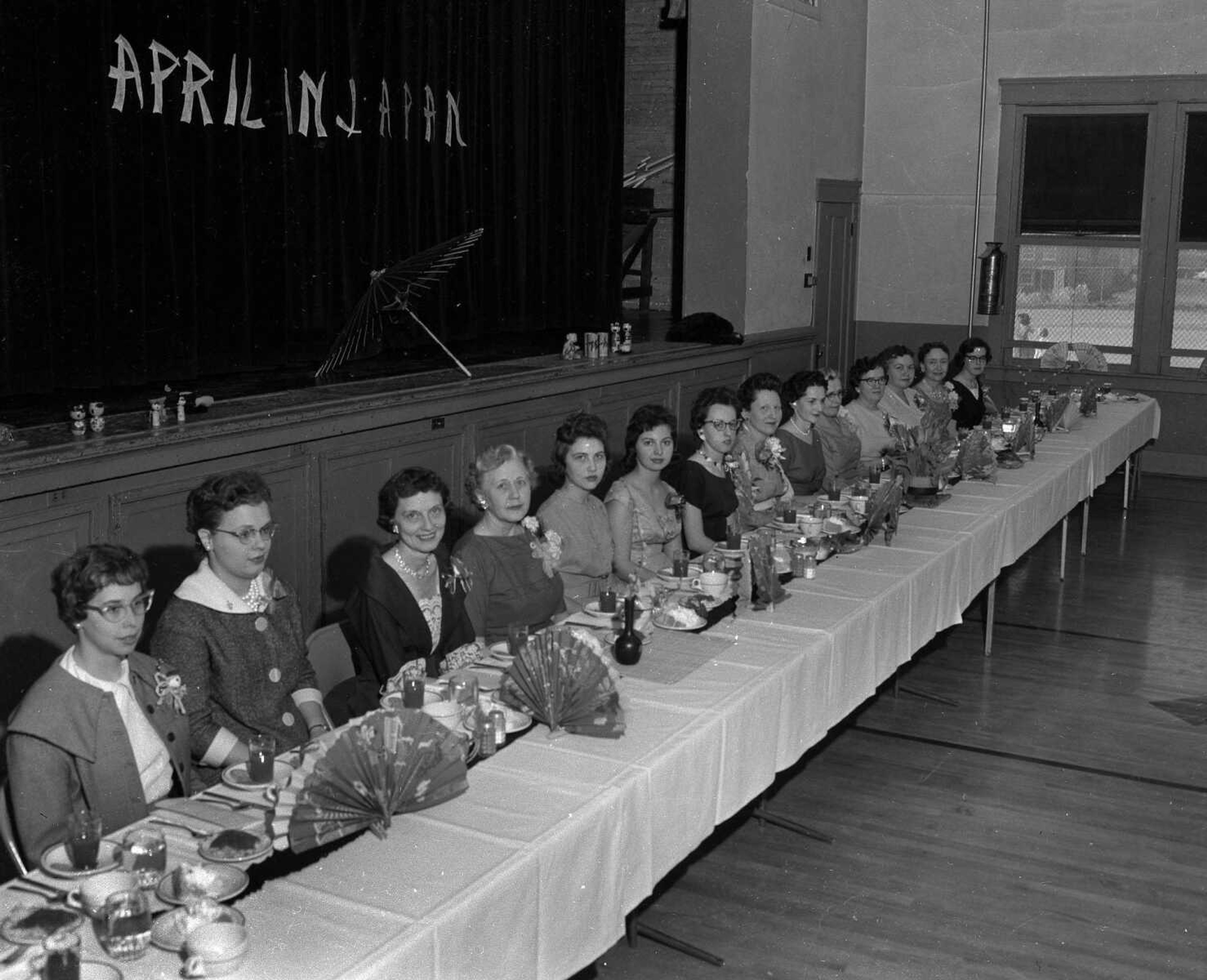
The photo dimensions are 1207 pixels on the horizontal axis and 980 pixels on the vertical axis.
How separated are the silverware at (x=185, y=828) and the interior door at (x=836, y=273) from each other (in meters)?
10.1

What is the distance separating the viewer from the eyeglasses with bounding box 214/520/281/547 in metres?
3.76

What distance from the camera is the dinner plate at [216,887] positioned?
257 cm

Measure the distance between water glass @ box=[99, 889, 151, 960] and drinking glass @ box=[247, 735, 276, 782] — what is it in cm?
70

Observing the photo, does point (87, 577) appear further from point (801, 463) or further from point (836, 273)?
point (836, 273)

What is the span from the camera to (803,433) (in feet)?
23.8

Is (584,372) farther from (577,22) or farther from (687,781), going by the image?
(687,781)

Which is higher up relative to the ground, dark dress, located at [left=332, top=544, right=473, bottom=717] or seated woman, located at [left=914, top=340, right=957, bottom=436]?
seated woman, located at [left=914, top=340, right=957, bottom=436]

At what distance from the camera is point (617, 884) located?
3156 millimetres

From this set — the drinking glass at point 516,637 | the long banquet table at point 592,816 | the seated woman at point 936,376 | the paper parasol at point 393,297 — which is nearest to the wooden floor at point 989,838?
the long banquet table at point 592,816

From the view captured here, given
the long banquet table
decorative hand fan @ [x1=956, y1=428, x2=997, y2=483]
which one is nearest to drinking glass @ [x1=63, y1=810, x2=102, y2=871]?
the long banquet table

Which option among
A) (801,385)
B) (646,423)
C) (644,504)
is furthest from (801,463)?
(646,423)

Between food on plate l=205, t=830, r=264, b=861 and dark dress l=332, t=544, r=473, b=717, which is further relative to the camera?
dark dress l=332, t=544, r=473, b=717

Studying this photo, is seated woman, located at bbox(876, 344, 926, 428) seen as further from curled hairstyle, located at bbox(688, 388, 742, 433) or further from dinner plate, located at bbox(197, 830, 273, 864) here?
dinner plate, located at bbox(197, 830, 273, 864)

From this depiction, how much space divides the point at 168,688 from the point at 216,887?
876 mm
